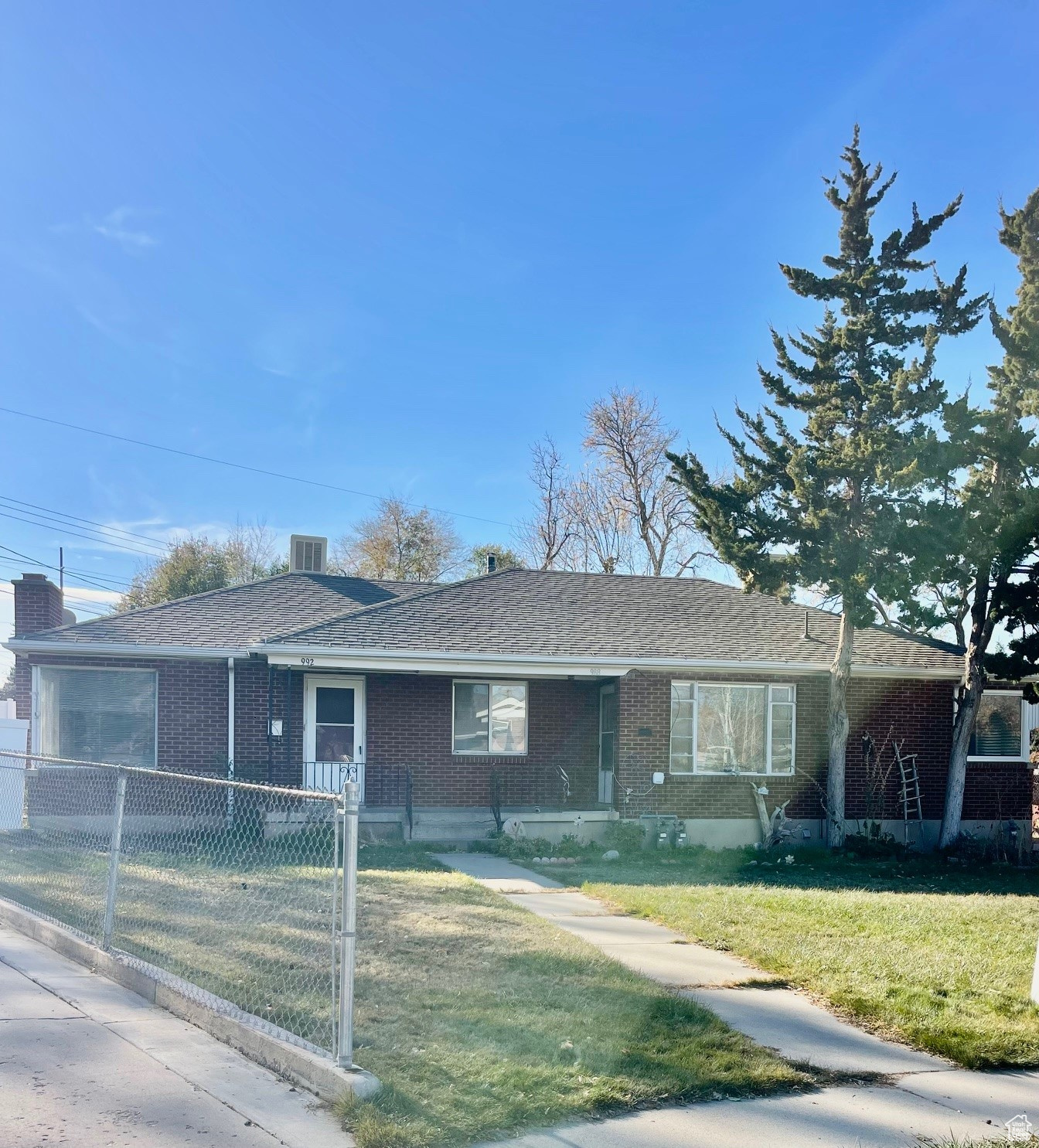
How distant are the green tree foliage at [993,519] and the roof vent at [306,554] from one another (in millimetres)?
10833

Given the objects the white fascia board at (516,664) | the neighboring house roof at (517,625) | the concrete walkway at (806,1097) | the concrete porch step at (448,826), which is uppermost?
the neighboring house roof at (517,625)

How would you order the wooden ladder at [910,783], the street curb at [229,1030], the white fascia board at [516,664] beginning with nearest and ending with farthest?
1. the street curb at [229,1030]
2. the white fascia board at [516,664]
3. the wooden ladder at [910,783]

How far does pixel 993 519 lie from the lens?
15.3 m

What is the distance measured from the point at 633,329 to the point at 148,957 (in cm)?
1560

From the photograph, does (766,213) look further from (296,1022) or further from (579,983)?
(296,1022)

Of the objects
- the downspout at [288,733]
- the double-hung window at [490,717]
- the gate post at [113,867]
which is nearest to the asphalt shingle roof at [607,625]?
the double-hung window at [490,717]

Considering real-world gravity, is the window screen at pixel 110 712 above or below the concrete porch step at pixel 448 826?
above

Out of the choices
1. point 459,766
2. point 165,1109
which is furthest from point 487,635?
point 165,1109

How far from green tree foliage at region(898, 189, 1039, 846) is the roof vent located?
1083cm

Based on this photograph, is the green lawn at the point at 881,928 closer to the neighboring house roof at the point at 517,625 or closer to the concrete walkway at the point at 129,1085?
the neighboring house roof at the point at 517,625

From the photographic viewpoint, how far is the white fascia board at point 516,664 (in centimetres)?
1483

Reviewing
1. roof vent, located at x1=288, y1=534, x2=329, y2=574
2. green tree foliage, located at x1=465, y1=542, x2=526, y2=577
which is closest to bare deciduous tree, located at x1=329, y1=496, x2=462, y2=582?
green tree foliage, located at x1=465, y1=542, x2=526, y2=577

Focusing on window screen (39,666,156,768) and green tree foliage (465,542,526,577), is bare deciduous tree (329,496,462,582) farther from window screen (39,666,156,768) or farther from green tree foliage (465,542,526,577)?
window screen (39,666,156,768)

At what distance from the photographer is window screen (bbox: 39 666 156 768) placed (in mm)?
15719
